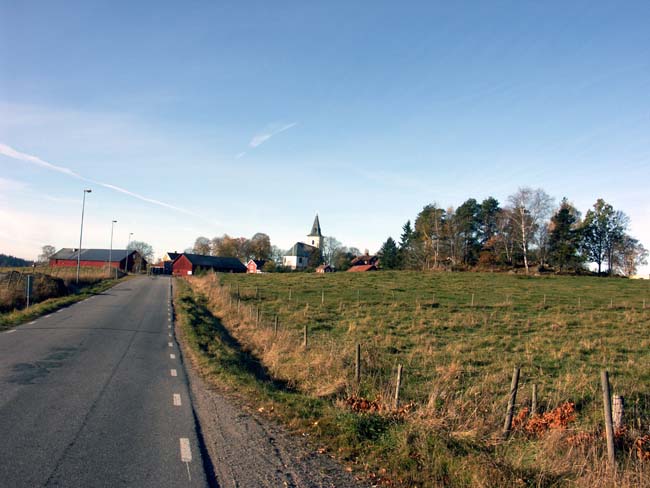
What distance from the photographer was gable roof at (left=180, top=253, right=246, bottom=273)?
115 m

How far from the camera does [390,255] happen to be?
319 feet

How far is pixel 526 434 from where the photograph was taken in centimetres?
801

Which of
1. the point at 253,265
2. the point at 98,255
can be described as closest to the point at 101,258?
the point at 98,255

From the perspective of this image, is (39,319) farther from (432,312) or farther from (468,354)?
(432,312)

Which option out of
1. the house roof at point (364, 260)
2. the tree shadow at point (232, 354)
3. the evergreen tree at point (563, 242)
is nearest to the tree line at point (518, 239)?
the evergreen tree at point (563, 242)

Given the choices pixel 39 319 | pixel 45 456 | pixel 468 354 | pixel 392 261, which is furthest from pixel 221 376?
pixel 392 261

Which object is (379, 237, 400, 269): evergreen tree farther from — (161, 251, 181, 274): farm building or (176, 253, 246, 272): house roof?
(161, 251, 181, 274): farm building

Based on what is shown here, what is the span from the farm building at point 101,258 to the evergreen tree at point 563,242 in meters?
88.1

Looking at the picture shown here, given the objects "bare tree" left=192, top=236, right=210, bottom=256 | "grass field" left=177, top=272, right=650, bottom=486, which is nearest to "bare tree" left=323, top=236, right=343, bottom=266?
"bare tree" left=192, top=236, right=210, bottom=256

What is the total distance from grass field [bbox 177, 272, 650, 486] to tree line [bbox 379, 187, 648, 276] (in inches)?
1607

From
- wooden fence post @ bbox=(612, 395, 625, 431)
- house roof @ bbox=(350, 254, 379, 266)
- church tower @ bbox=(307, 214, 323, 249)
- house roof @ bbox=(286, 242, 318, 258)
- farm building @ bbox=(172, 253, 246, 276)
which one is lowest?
wooden fence post @ bbox=(612, 395, 625, 431)

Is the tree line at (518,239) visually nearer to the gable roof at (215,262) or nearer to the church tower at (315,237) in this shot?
the gable roof at (215,262)

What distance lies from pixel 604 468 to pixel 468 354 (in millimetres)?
10999

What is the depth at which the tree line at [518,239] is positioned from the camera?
2918 inches
